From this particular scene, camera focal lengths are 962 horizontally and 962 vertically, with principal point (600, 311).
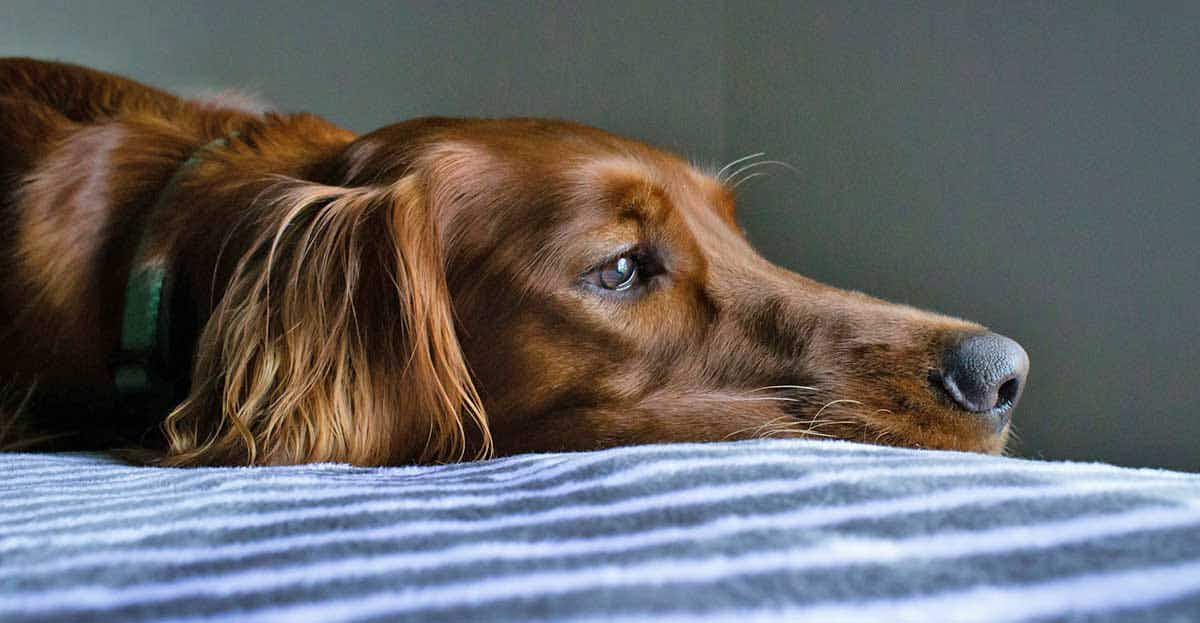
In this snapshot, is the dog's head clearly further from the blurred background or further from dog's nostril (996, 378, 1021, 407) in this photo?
the blurred background

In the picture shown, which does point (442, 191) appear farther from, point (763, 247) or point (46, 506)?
point (763, 247)

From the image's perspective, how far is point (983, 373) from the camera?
1.17 meters

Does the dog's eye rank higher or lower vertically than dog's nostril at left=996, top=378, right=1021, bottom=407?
higher

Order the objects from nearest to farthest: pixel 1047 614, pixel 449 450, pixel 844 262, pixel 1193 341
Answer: pixel 1047 614
pixel 449 450
pixel 1193 341
pixel 844 262

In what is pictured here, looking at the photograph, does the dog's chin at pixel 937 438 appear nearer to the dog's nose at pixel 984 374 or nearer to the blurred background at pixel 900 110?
the dog's nose at pixel 984 374

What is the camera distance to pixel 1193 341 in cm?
183

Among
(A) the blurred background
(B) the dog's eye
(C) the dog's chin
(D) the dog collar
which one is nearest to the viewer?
(C) the dog's chin

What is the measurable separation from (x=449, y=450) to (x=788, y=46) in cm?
208

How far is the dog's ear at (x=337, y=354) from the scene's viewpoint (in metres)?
1.20

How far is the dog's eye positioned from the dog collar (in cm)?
64

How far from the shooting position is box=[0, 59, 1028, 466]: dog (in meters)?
1.19

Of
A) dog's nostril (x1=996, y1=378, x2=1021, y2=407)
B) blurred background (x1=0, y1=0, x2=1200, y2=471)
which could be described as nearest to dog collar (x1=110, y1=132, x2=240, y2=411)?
blurred background (x1=0, y1=0, x2=1200, y2=471)

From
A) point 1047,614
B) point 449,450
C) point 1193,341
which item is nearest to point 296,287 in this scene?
point 449,450

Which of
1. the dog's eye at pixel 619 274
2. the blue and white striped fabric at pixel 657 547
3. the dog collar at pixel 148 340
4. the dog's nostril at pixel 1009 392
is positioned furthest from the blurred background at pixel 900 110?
the blue and white striped fabric at pixel 657 547
